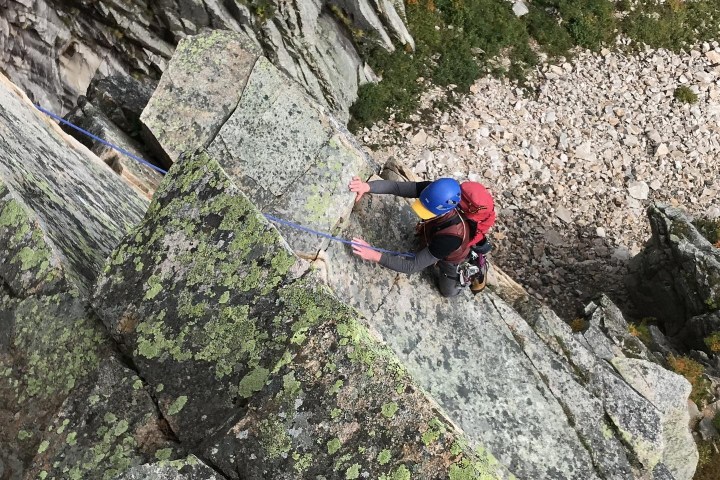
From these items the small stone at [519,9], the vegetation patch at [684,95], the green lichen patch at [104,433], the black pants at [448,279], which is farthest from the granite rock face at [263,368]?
the small stone at [519,9]

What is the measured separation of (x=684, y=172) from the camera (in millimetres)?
25578

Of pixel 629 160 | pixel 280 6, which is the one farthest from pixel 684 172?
pixel 280 6

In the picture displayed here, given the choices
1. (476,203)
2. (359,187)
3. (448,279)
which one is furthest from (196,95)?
(448,279)

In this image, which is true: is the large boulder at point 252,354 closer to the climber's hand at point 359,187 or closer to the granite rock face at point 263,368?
the granite rock face at point 263,368

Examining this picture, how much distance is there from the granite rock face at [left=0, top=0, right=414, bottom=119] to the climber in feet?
35.8

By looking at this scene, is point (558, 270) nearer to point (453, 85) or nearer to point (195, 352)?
point (453, 85)

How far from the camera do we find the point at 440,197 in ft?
32.2

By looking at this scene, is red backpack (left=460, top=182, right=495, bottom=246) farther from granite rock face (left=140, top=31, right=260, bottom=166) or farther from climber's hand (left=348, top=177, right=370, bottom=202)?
granite rock face (left=140, top=31, right=260, bottom=166)

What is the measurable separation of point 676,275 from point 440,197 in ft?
45.8

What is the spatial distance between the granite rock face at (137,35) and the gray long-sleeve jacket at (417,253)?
416 inches

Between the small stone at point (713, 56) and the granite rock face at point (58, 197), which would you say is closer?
the granite rock face at point (58, 197)

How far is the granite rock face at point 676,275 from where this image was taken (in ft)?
61.3

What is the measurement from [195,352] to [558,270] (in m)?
19.5

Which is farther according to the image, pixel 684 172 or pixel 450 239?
pixel 684 172
